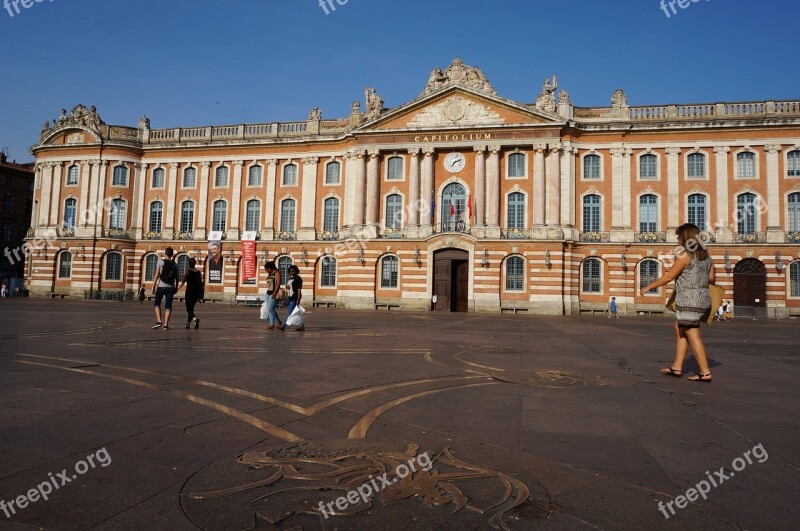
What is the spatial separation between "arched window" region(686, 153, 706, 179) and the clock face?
1539 centimetres

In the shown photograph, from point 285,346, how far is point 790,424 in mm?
8267

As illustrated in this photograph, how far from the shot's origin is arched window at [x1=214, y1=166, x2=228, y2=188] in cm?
4266

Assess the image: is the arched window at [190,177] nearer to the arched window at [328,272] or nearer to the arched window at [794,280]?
the arched window at [328,272]

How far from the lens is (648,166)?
117 ft

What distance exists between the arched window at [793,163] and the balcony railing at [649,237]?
879cm

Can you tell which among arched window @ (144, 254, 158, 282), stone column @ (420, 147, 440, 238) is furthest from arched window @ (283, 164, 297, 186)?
arched window @ (144, 254, 158, 282)

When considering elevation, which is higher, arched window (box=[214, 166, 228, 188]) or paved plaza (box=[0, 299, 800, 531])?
arched window (box=[214, 166, 228, 188])

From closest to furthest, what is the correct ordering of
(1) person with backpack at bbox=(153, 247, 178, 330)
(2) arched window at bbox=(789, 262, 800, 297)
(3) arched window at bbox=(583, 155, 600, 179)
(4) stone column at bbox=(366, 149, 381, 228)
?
1. (1) person with backpack at bbox=(153, 247, 178, 330)
2. (2) arched window at bbox=(789, 262, 800, 297)
3. (3) arched window at bbox=(583, 155, 600, 179)
4. (4) stone column at bbox=(366, 149, 381, 228)

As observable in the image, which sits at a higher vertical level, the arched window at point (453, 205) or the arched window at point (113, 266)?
the arched window at point (453, 205)

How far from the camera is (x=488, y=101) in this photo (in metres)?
35.7

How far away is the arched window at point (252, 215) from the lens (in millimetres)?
41906

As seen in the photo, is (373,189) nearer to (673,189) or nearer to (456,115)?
(456,115)

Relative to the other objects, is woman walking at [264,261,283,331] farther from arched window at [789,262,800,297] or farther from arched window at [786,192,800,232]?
arched window at [786,192,800,232]

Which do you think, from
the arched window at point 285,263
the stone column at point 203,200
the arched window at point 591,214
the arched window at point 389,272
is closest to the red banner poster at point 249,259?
the arched window at point 285,263
